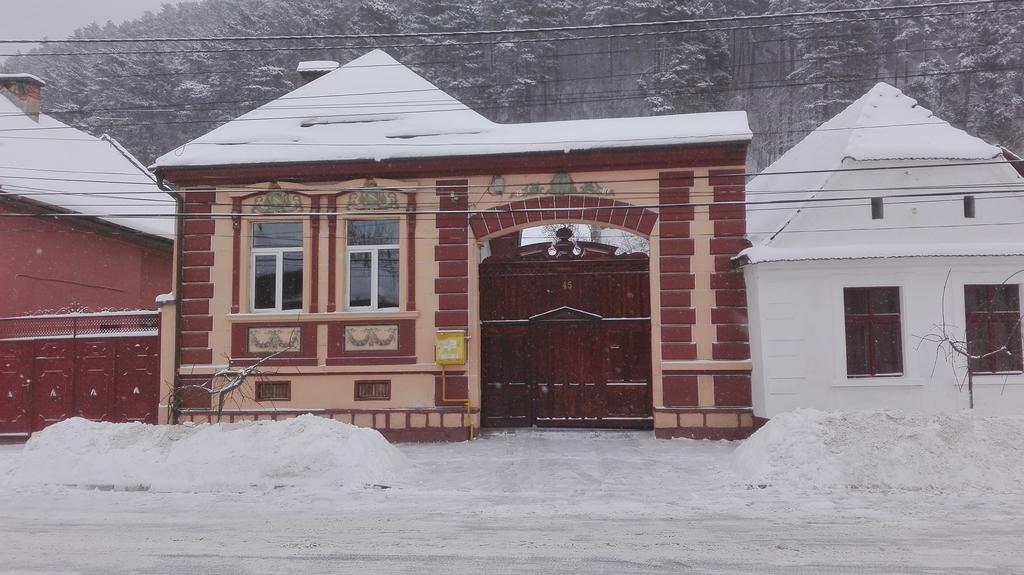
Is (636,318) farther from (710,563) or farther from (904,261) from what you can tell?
(710,563)

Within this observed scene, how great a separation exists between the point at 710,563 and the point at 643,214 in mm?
8265

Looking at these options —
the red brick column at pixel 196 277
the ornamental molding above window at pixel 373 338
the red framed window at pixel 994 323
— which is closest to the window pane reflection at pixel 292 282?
the ornamental molding above window at pixel 373 338

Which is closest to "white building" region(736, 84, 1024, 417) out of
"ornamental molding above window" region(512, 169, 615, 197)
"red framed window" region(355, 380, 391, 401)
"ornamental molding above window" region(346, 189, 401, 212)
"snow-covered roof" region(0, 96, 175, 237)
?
"ornamental molding above window" region(512, 169, 615, 197)

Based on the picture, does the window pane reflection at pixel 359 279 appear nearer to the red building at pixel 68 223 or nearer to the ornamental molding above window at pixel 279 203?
the ornamental molding above window at pixel 279 203

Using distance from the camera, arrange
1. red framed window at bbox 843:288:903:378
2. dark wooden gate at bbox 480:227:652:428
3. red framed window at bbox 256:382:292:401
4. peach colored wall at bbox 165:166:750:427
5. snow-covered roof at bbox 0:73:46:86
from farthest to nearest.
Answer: snow-covered roof at bbox 0:73:46:86, dark wooden gate at bbox 480:227:652:428, red framed window at bbox 256:382:292:401, peach colored wall at bbox 165:166:750:427, red framed window at bbox 843:288:903:378

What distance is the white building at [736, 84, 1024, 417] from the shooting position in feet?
40.7

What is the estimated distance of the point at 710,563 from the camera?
6.18 m

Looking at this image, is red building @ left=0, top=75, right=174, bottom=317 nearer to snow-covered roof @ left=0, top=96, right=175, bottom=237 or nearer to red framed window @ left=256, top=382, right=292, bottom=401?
snow-covered roof @ left=0, top=96, right=175, bottom=237

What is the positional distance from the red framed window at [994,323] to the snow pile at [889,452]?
2.99 m

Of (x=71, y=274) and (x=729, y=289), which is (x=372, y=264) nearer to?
(x=729, y=289)

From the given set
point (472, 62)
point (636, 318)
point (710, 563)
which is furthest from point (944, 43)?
point (710, 563)

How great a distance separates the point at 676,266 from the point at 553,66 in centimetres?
2786

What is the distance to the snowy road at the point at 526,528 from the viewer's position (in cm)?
621

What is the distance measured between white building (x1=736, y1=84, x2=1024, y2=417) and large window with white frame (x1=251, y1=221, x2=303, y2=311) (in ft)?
28.0
